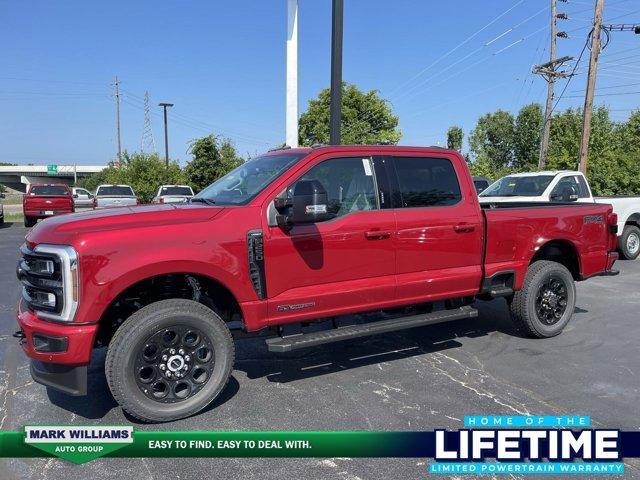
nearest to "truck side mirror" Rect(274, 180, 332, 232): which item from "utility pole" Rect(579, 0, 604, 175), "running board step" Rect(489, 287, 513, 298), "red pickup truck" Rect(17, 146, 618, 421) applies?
"red pickup truck" Rect(17, 146, 618, 421)

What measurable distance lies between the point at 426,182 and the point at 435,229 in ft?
1.68

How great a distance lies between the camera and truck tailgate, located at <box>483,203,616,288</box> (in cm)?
529

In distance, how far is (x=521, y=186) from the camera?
1182 centimetres

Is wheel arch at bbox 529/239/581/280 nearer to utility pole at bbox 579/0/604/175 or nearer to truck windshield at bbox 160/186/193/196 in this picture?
utility pole at bbox 579/0/604/175

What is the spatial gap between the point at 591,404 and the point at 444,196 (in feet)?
7.34

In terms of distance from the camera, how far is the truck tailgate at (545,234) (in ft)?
17.4

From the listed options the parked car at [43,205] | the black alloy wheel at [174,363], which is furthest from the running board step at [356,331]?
the parked car at [43,205]

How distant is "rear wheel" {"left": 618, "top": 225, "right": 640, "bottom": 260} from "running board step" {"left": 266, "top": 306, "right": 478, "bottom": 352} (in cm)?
854

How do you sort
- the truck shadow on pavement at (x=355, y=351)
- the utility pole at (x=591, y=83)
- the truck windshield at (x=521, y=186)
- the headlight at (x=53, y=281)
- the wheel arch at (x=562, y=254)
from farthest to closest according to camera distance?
the utility pole at (x=591, y=83)
the truck windshield at (x=521, y=186)
the wheel arch at (x=562, y=254)
the truck shadow on pavement at (x=355, y=351)
the headlight at (x=53, y=281)

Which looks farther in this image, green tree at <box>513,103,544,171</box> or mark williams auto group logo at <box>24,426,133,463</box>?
green tree at <box>513,103,544,171</box>

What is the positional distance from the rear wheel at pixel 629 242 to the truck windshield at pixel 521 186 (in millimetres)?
2214

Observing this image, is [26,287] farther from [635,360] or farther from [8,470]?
[635,360]

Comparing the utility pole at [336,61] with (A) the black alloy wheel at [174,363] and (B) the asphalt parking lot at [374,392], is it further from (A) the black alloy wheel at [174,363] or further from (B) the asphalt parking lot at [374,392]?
(A) the black alloy wheel at [174,363]

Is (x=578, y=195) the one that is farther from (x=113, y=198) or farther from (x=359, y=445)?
(x=113, y=198)
